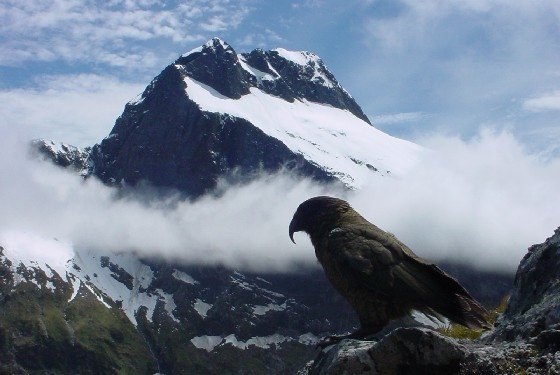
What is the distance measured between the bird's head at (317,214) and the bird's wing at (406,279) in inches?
43.9

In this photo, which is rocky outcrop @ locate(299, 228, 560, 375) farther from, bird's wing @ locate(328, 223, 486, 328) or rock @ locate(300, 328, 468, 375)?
bird's wing @ locate(328, 223, 486, 328)

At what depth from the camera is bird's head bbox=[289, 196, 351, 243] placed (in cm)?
1035

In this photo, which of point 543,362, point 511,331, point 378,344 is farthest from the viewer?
point 511,331

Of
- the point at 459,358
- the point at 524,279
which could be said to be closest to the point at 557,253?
the point at 524,279

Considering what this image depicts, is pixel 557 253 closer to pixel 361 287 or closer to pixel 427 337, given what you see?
pixel 361 287

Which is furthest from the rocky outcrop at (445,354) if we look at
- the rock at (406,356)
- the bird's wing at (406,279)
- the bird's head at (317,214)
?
the bird's head at (317,214)

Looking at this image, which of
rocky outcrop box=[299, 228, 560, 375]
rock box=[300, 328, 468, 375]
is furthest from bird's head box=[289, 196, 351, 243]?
rock box=[300, 328, 468, 375]

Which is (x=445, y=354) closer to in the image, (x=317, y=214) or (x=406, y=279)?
(x=406, y=279)

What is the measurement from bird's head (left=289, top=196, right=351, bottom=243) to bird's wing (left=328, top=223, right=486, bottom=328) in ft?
3.66

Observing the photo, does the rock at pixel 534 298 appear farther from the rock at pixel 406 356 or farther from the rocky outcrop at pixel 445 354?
the rock at pixel 406 356

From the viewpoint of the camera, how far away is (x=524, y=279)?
1003cm

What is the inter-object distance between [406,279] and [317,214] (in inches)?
85.7

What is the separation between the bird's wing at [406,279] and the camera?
880cm

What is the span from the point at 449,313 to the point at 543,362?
2486mm
